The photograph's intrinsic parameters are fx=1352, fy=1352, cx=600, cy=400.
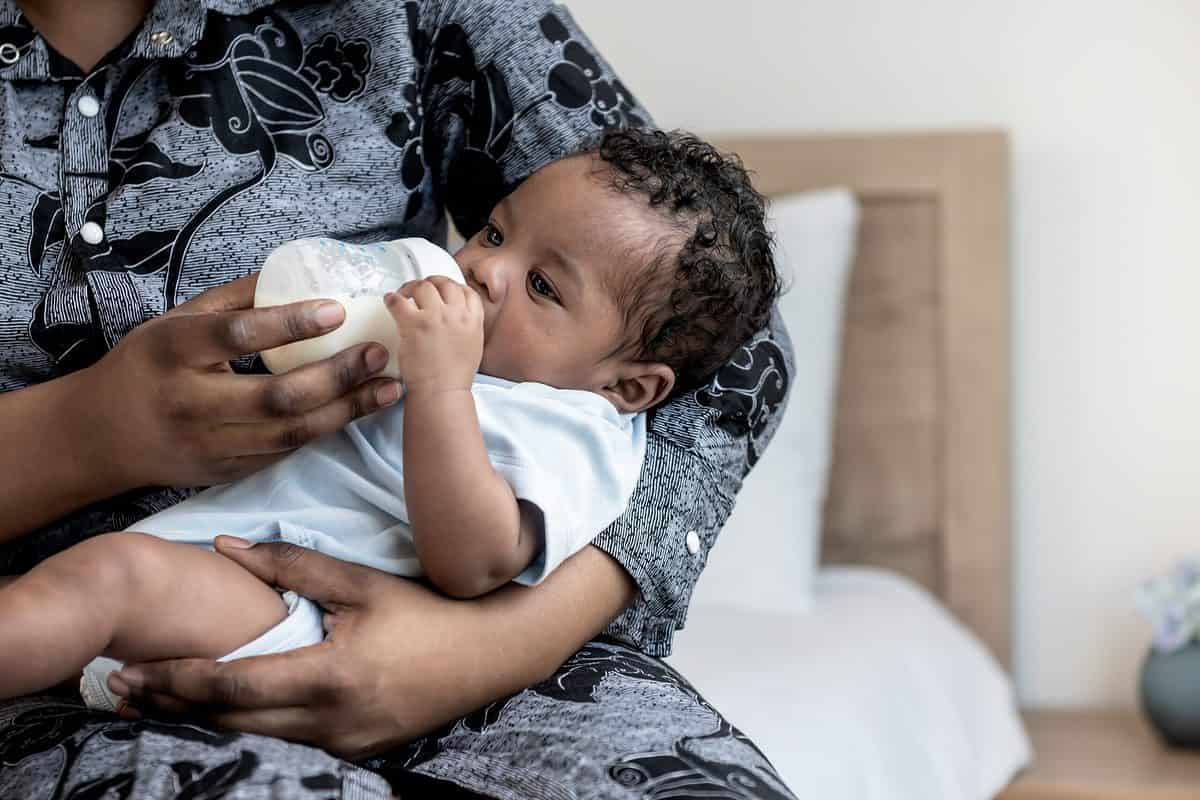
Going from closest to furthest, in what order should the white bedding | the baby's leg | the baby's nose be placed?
the baby's leg < the baby's nose < the white bedding

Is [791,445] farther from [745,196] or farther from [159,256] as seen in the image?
[159,256]

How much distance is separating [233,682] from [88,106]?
1.72ft

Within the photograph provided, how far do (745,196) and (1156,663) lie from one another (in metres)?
1.34

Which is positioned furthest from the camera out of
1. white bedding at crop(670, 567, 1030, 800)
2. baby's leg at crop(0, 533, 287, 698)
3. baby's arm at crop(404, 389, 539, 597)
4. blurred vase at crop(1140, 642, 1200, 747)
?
blurred vase at crop(1140, 642, 1200, 747)

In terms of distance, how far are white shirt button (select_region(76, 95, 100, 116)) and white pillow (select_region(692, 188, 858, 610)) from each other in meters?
1.20

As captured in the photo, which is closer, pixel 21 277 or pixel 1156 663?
pixel 21 277

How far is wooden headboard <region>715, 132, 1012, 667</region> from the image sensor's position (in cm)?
228

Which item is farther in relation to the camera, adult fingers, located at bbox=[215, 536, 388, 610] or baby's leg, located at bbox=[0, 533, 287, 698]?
adult fingers, located at bbox=[215, 536, 388, 610]

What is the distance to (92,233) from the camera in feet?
3.47

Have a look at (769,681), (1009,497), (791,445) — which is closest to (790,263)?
A: (791,445)

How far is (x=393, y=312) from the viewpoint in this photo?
90cm

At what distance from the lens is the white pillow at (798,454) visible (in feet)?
6.89

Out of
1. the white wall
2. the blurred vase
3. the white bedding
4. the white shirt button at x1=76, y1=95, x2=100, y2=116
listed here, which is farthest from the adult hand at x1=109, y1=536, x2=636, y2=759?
the white wall

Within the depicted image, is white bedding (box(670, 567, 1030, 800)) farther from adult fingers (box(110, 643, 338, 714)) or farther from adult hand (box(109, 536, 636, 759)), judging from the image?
adult fingers (box(110, 643, 338, 714))
